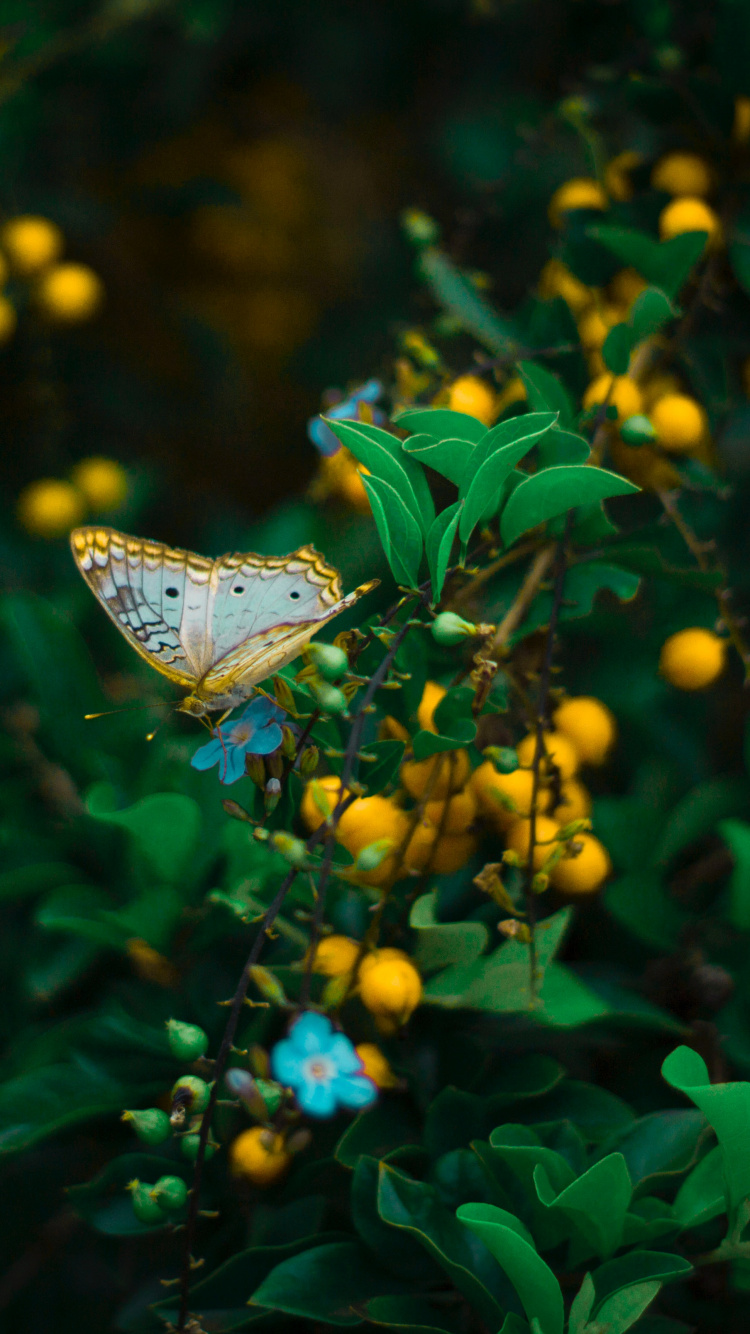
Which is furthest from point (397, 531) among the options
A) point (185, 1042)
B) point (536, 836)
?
point (185, 1042)

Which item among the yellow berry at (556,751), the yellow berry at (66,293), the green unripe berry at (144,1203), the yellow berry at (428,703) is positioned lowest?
the green unripe berry at (144,1203)

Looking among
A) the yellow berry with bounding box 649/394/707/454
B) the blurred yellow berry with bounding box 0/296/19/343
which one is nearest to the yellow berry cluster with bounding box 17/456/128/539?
the blurred yellow berry with bounding box 0/296/19/343

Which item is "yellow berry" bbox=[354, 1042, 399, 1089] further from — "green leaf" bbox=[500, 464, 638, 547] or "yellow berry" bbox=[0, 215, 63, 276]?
"yellow berry" bbox=[0, 215, 63, 276]

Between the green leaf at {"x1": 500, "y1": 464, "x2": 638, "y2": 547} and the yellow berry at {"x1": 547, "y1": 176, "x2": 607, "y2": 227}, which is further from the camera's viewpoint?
the yellow berry at {"x1": 547, "y1": 176, "x2": 607, "y2": 227}

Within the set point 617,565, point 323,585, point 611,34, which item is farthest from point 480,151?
point 323,585

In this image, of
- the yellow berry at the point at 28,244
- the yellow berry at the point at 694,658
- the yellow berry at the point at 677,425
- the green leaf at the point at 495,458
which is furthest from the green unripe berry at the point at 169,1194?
the yellow berry at the point at 28,244

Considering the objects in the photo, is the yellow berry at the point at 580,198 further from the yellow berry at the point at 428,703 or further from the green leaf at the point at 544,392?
the yellow berry at the point at 428,703

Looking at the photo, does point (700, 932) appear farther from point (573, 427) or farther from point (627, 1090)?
point (573, 427)
